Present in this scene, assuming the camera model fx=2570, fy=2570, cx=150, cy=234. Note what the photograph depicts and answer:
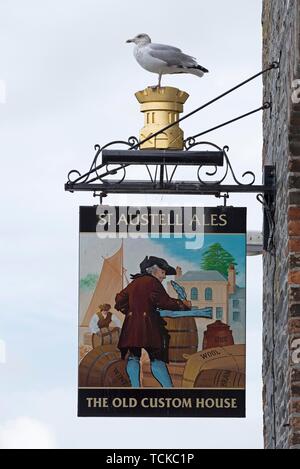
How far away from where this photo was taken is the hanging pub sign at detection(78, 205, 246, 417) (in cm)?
1565

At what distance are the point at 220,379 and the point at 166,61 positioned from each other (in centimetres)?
209

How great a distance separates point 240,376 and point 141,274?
0.87 meters

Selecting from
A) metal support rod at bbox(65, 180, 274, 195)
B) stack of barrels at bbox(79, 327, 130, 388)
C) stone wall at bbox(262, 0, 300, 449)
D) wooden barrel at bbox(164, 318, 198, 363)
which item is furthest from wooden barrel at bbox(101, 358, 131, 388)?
metal support rod at bbox(65, 180, 274, 195)

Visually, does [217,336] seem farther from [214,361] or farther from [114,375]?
[114,375]

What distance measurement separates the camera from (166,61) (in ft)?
53.2

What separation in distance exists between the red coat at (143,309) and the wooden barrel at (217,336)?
209 mm

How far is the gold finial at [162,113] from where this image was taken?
16.2m

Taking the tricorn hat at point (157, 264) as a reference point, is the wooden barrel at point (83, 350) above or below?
below

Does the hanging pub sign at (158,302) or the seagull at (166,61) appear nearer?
the hanging pub sign at (158,302)

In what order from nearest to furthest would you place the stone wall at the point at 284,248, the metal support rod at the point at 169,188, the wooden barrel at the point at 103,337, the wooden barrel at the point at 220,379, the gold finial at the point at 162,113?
1. the stone wall at the point at 284,248
2. the wooden barrel at the point at 220,379
3. the wooden barrel at the point at 103,337
4. the metal support rod at the point at 169,188
5. the gold finial at the point at 162,113

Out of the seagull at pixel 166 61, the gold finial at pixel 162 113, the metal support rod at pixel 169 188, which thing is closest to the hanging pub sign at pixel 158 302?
the metal support rod at pixel 169 188

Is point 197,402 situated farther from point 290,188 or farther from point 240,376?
point 290,188

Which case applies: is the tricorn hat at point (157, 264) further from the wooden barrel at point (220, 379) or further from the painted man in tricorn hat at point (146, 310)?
the wooden barrel at point (220, 379)

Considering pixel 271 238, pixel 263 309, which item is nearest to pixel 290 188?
pixel 271 238
